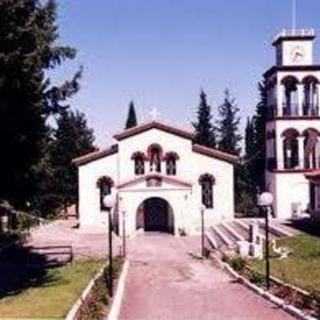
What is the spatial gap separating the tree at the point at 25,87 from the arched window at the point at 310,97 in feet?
98.8

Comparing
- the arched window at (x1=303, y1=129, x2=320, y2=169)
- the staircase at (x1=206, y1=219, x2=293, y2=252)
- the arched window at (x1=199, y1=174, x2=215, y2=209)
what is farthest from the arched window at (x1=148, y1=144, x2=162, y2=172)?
the arched window at (x1=303, y1=129, x2=320, y2=169)

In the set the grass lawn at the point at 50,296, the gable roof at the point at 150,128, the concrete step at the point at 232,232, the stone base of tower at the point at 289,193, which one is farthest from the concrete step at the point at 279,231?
the grass lawn at the point at 50,296

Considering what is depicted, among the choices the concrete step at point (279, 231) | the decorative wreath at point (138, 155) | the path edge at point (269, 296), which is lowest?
the path edge at point (269, 296)

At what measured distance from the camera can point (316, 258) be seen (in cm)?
3388

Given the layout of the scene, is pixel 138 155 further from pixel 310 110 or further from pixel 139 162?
pixel 310 110

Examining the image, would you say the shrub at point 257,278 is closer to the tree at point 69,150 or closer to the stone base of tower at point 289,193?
the stone base of tower at point 289,193

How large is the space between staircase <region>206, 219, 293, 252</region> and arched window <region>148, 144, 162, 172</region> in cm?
533

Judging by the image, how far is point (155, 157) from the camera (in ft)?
184

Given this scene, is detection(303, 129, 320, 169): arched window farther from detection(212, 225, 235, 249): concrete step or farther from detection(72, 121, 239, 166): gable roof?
detection(212, 225, 235, 249): concrete step

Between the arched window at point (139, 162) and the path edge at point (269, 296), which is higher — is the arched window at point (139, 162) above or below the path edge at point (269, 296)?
above

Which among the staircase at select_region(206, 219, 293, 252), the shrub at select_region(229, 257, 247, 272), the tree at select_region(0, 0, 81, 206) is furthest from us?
the staircase at select_region(206, 219, 293, 252)

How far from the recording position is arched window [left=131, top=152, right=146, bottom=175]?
55.9m

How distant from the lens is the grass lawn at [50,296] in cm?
2077

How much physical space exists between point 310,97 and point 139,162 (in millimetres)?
11744
